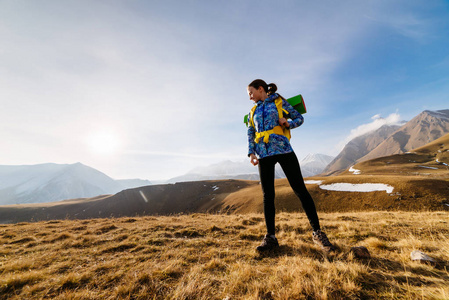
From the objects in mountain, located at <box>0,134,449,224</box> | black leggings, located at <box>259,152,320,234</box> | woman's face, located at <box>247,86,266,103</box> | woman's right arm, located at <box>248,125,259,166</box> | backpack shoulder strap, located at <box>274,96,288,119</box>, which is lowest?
mountain, located at <box>0,134,449,224</box>

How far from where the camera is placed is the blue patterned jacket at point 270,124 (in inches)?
150

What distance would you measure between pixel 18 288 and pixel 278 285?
3838 mm

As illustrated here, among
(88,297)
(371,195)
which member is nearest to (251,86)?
(88,297)

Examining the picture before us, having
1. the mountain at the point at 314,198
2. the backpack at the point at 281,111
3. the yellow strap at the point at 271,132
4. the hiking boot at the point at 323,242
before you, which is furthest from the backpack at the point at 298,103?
the mountain at the point at 314,198

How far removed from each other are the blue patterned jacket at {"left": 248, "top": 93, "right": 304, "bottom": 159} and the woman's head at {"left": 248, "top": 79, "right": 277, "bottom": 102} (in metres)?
0.20

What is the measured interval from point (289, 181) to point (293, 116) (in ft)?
5.13

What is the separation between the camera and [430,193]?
31.5m

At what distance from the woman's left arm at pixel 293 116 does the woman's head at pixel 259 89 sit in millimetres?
614

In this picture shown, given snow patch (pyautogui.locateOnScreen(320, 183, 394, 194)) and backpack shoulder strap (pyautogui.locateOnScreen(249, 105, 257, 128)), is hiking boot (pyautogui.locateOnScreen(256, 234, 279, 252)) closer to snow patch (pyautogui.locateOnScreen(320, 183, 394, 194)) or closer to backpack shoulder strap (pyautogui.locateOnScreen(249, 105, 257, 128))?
backpack shoulder strap (pyautogui.locateOnScreen(249, 105, 257, 128))

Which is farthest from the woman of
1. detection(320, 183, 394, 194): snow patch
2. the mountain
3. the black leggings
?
detection(320, 183, 394, 194): snow patch

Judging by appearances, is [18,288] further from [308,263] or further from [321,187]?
[321,187]

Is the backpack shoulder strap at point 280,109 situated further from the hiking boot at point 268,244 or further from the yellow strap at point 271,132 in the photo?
the hiking boot at point 268,244

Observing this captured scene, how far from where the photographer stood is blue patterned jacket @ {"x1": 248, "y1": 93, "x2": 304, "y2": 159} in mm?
3812

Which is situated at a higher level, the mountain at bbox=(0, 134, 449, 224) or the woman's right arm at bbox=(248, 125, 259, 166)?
the woman's right arm at bbox=(248, 125, 259, 166)
